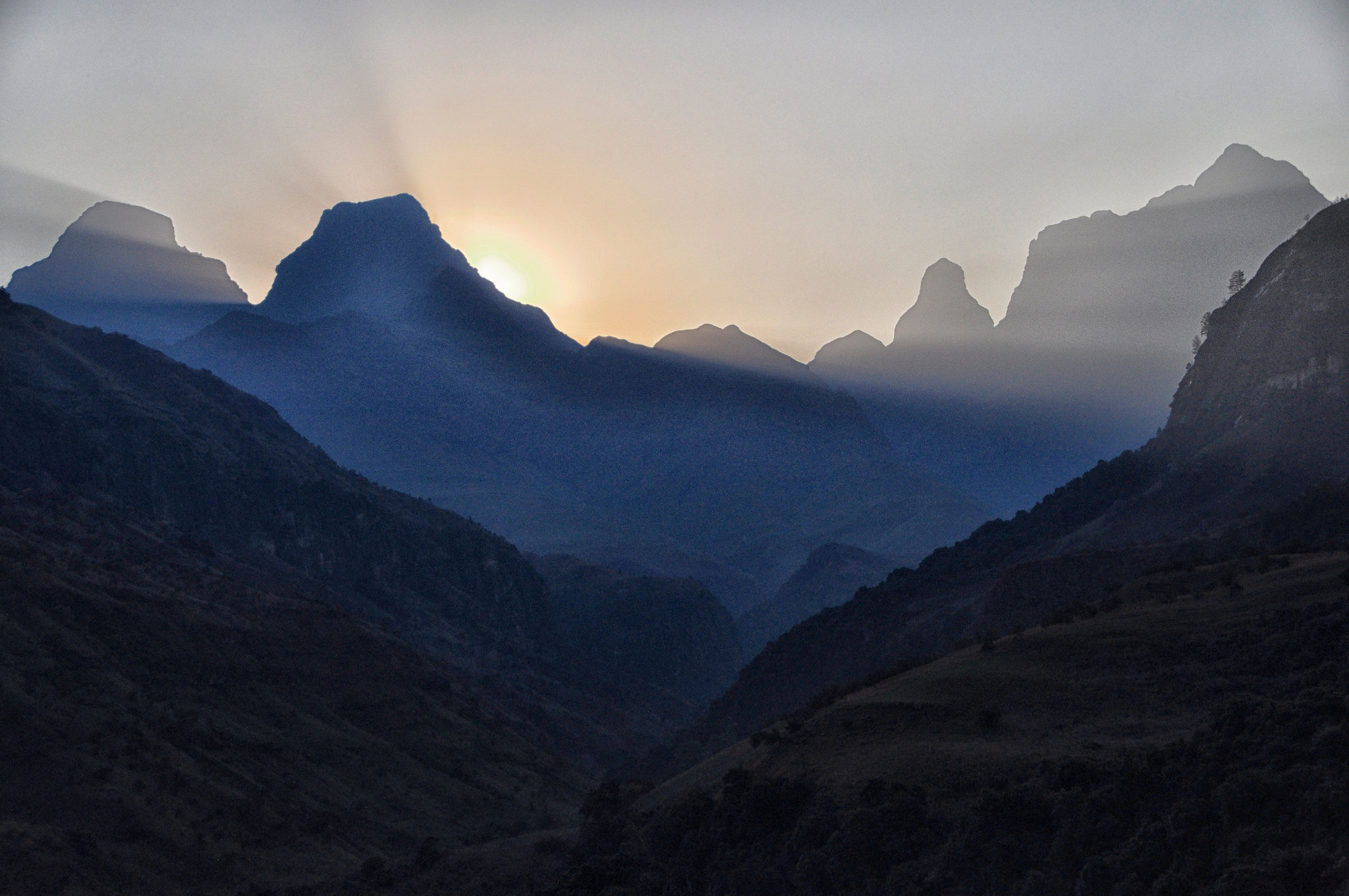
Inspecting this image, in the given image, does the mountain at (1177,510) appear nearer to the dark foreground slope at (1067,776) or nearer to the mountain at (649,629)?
the dark foreground slope at (1067,776)

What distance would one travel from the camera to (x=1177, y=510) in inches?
3039

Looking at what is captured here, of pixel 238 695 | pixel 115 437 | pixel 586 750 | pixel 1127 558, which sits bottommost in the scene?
pixel 586 750

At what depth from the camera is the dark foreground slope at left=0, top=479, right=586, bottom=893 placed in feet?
137

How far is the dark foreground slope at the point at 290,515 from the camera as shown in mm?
98688

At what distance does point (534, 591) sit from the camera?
144500mm

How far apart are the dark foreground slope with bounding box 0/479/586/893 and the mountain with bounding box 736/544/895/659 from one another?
8547cm

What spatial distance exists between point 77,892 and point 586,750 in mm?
65556

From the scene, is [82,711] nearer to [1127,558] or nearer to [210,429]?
[1127,558]

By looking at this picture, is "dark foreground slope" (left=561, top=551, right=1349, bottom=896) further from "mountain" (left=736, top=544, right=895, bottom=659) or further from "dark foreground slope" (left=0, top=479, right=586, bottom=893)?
"mountain" (left=736, top=544, right=895, bottom=659)

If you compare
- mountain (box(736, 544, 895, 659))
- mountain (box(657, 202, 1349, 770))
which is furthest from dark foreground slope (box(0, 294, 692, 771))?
mountain (box(736, 544, 895, 659))

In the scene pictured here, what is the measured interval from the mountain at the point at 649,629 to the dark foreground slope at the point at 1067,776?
342 feet

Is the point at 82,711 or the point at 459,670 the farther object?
the point at 459,670

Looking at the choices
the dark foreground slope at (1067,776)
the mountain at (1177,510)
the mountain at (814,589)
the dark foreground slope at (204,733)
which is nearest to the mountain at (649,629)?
the mountain at (814,589)

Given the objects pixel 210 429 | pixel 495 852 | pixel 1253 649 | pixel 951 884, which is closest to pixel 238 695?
pixel 495 852
